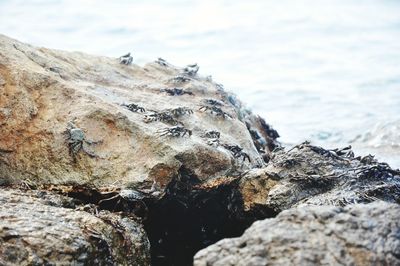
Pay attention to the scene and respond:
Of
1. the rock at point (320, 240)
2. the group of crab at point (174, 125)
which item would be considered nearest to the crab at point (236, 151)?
the group of crab at point (174, 125)

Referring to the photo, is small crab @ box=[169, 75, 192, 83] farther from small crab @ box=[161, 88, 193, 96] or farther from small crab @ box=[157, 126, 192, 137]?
small crab @ box=[157, 126, 192, 137]

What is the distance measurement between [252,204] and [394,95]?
1303 cm

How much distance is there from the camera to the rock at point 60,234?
265 cm

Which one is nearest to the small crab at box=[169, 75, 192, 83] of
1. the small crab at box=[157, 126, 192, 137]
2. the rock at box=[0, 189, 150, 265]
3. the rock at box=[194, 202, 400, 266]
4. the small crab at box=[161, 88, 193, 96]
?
the small crab at box=[161, 88, 193, 96]

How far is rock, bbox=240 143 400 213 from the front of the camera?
355 centimetres

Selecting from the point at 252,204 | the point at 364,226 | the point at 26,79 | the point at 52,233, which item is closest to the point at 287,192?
the point at 252,204

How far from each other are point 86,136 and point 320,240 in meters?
2.48

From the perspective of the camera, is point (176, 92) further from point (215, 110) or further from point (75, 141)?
point (75, 141)

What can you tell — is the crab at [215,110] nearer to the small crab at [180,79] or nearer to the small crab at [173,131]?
the small crab at [180,79]

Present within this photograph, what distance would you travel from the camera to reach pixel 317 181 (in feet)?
12.4

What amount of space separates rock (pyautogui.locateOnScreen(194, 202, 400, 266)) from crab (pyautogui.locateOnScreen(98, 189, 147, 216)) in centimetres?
155

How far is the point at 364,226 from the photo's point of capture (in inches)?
82.7

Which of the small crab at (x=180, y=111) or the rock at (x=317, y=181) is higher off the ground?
the small crab at (x=180, y=111)

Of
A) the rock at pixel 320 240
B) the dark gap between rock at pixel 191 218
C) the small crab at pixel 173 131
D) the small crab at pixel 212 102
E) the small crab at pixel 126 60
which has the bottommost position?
the dark gap between rock at pixel 191 218
